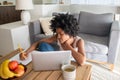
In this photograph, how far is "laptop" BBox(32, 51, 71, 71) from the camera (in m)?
0.98

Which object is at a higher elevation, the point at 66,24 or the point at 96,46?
the point at 66,24

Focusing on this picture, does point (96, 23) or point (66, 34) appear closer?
point (66, 34)

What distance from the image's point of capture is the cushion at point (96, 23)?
2.29m

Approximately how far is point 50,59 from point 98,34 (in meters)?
1.53

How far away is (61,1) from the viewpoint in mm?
3268

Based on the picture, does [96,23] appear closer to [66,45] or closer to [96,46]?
[96,46]

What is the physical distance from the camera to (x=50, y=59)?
3.30 ft

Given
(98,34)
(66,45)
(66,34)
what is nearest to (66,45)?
(66,45)

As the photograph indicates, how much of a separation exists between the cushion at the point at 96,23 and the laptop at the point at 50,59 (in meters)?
1.47

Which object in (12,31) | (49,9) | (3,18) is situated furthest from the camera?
(3,18)

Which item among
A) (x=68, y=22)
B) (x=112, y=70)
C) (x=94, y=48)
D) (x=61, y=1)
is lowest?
(x=112, y=70)

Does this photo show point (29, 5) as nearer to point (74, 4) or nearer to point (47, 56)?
point (74, 4)

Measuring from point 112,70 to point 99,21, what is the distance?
806mm

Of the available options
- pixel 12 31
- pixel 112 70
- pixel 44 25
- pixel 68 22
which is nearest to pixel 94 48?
pixel 112 70
